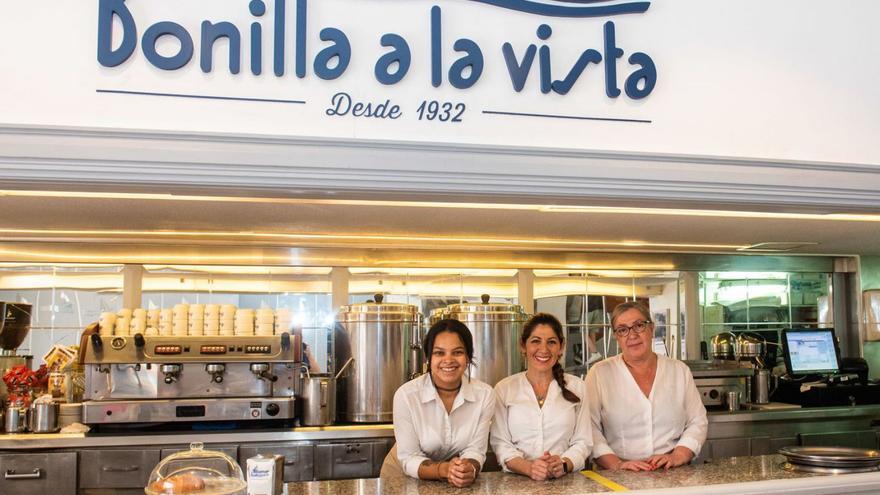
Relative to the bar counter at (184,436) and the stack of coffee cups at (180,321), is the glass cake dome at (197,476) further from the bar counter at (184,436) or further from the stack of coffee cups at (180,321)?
the stack of coffee cups at (180,321)

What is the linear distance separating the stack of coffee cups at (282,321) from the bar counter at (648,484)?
2.16 meters

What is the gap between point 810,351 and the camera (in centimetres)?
651

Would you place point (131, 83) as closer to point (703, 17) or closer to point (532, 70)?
point (532, 70)

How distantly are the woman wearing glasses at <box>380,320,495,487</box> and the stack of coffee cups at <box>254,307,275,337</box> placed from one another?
195cm

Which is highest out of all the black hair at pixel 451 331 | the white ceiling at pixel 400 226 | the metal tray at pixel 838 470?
the white ceiling at pixel 400 226

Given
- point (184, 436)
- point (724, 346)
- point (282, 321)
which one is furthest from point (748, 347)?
point (184, 436)

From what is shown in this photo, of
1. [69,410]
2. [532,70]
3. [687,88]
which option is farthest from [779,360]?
[69,410]

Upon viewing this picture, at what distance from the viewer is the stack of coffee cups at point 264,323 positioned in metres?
5.20

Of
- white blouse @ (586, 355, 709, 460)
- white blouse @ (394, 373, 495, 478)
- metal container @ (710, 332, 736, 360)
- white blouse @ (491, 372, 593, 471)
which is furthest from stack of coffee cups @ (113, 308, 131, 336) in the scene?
metal container @ (710, 332, 736, 360)

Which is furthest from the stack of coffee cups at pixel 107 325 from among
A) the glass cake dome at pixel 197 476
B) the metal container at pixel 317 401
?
the glass cake dome at pixel 197 476

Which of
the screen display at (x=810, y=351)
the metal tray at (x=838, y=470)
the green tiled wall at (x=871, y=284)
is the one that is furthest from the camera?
the green tiled wall at (x=871, y=284)

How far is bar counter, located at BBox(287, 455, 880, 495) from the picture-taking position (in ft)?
9.70

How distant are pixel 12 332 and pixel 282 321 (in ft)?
6.42

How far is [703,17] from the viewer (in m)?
3.49
